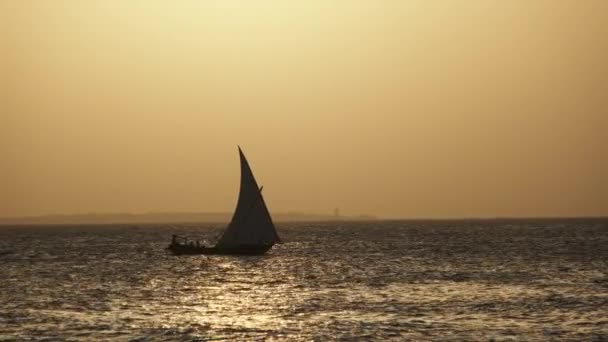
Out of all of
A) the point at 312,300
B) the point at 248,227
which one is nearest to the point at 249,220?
the point at 248,227

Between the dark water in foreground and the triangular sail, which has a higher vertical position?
the triangular sail

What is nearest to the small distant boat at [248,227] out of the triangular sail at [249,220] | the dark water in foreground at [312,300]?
the triangular sail at [249,220]

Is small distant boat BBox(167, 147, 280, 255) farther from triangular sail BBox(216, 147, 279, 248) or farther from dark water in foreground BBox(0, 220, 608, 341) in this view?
dark water in foreground BBox(0, 220, 608, 341)

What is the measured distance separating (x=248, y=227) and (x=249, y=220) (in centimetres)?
254

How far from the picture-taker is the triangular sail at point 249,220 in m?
113

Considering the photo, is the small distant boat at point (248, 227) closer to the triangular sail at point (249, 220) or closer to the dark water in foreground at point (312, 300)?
the triangular sail at point (249, 220)

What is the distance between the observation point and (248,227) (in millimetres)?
117938

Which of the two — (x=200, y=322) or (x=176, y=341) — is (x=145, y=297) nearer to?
(x=200, y=322)

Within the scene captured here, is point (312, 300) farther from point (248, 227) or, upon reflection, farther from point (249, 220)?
point (248, 227)

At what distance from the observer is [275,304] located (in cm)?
6350

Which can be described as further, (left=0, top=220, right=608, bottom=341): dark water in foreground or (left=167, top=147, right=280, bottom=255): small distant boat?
(left=167, top=147, right=280, bottom=255): small distant boat

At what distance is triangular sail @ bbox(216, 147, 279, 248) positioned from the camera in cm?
11294

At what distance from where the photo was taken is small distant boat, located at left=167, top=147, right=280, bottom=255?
113 meters

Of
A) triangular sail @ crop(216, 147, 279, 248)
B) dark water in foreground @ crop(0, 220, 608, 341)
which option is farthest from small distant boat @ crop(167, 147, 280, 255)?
dark water in foreground @ crop(0, 220, 608, 341)
